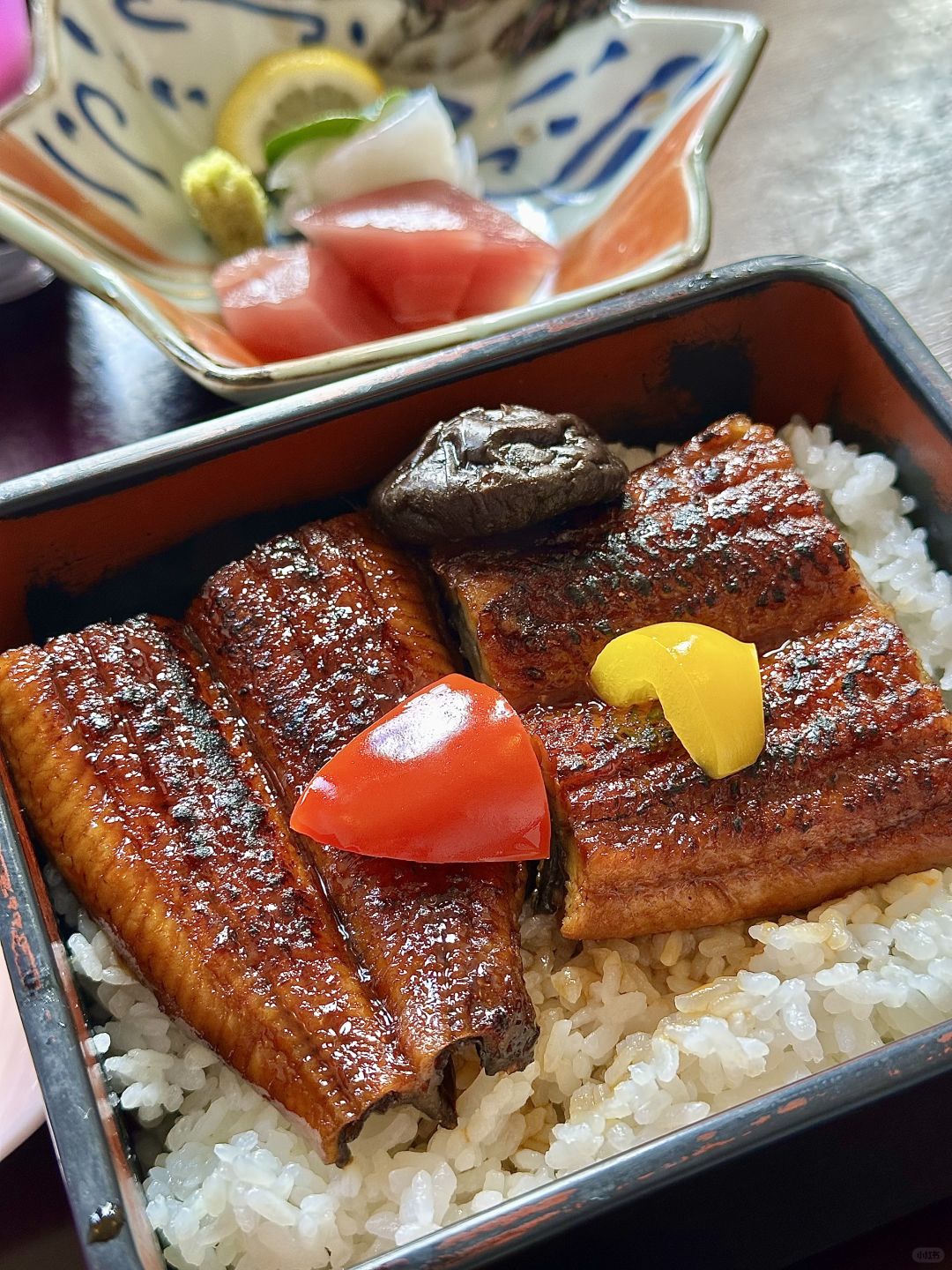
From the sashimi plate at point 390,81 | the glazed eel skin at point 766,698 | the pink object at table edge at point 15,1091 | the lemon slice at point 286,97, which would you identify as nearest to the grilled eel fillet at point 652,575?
the glazed eel skin at point 766,698

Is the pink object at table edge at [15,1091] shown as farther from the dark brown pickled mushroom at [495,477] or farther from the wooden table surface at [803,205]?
the wooden table surface at [803,205]

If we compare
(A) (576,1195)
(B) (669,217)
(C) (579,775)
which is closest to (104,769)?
(C) (579,775)

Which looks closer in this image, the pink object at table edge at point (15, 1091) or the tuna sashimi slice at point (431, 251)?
the pink object at table edge at point (15, 1091)

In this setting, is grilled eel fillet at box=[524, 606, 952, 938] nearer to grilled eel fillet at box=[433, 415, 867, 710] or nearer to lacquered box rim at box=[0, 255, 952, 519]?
grilled eel fillet at box=[433, 415, 867, 710]

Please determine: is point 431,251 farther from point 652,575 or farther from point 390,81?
point 652,575

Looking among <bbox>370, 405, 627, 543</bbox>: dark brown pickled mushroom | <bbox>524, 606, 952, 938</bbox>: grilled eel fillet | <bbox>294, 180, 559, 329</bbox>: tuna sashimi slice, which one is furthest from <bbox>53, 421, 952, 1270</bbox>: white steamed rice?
<bbox>294, 180, 559, 329</bbox>: tuna sashimi slice

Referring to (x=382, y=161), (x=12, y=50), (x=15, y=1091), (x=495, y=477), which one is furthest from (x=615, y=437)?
(x=12, y=50)
